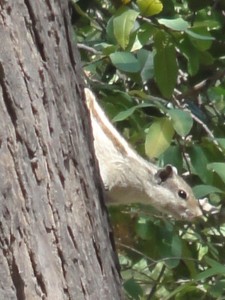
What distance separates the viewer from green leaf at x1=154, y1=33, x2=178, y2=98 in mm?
2240

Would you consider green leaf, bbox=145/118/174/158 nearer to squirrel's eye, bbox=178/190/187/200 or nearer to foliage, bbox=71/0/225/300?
foliage, bbox=71/0/225/300

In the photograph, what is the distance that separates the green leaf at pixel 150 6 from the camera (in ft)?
7.14

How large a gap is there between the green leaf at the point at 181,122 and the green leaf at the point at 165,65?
0.20 meters

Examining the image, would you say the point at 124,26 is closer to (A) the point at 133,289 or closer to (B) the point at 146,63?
(B) the point at 146,63

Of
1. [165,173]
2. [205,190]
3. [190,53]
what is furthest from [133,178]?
[190,53]

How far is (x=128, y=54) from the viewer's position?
7.29 ft

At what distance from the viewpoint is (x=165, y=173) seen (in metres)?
2.34

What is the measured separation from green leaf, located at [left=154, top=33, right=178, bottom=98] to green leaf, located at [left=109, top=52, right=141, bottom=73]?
47 mm

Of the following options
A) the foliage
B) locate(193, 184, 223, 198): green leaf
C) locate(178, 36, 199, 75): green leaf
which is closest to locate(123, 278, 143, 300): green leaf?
A: the foliage

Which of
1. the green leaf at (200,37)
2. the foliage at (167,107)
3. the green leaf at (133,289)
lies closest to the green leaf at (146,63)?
the foliage at (167,107)

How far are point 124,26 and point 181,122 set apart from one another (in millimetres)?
233

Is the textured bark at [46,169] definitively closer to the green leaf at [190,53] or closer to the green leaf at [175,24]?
the green leaf at [175,24]

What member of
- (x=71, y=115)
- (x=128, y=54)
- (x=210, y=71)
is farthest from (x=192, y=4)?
(x=71, y=115)

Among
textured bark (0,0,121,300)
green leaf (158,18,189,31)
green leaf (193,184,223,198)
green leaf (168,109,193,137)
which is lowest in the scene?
green leaf (193,184,223,198)
